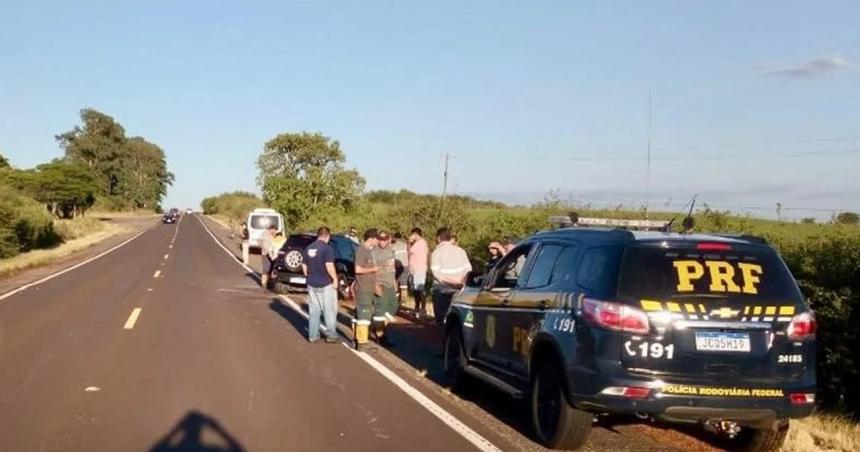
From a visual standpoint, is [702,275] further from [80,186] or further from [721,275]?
[80,186]

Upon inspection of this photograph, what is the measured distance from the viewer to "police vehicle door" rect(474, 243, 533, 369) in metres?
8.78

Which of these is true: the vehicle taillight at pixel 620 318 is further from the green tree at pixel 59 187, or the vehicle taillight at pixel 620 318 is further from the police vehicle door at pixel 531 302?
the green tree at pixel 59 187

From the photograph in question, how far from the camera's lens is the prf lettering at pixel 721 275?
6.85m

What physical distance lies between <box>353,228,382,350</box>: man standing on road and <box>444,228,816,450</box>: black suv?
6.42 m

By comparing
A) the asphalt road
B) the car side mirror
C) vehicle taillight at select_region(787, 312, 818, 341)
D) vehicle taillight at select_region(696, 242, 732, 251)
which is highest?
vehicle taillight at select_region(696, 242, 732, 251)

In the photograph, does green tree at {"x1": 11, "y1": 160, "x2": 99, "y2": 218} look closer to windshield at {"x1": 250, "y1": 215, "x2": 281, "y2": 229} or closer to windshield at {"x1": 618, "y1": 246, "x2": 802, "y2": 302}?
windshield at {"x1": 250, "y1": 215, "x2": 281, "y2": 229}

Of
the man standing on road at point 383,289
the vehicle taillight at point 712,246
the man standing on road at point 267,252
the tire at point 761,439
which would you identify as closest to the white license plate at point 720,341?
the vehicle taillight at point 712,246

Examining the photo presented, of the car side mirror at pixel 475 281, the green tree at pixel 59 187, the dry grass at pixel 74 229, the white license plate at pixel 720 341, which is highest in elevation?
the green tree at pixel 59 187

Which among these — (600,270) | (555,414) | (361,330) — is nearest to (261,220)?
(361,330)

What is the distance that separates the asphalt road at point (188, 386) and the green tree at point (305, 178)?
33.4 metres

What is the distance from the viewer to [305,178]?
54.5 meters

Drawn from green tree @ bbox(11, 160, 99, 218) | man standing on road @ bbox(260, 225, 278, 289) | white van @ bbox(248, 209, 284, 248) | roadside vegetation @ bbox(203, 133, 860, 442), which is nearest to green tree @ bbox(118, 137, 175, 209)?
green tree @ bbox(11, 160, 99, 218)

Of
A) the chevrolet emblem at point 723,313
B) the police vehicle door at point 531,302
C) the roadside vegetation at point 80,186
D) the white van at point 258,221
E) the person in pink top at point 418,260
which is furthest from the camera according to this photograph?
the roadside vegetation at point 80,186

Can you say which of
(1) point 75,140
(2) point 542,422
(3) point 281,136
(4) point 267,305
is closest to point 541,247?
(2) point 542,422
